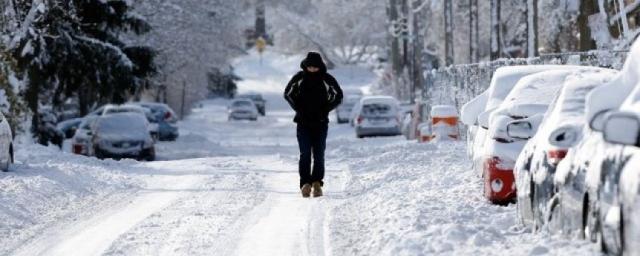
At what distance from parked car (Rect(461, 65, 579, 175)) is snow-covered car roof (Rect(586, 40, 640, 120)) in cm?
515

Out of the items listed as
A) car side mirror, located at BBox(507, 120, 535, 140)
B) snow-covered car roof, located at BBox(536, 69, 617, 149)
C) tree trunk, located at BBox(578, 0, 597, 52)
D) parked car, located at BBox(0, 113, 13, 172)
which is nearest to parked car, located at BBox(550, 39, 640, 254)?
snow-covered car roof, located at BBox(536, 69, 617, 149)

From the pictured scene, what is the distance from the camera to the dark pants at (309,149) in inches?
596

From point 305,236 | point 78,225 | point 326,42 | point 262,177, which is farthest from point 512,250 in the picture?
point 326,42

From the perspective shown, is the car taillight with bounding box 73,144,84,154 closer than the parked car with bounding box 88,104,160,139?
Yes

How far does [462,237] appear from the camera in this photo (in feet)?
32.8

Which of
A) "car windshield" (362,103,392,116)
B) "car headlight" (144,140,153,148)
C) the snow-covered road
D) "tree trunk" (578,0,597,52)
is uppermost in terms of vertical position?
"tree trunk" (578,0,597,52)

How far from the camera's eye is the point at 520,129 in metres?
12.3

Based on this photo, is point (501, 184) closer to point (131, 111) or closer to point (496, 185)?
point (496, 185)

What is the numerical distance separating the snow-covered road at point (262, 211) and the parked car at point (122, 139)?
24.5ft

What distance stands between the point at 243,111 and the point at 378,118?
27997 mm

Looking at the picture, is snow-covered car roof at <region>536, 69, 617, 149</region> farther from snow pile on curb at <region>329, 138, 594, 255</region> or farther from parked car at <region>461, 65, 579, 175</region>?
parked car at <region>461, 65, 579, 175</region>

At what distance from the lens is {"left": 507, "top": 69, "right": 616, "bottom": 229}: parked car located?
9.62m

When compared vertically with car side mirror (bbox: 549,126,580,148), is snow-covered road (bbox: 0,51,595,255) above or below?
below

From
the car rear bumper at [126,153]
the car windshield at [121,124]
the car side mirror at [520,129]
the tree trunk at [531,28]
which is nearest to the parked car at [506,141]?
the car side mirror at [520,129]
